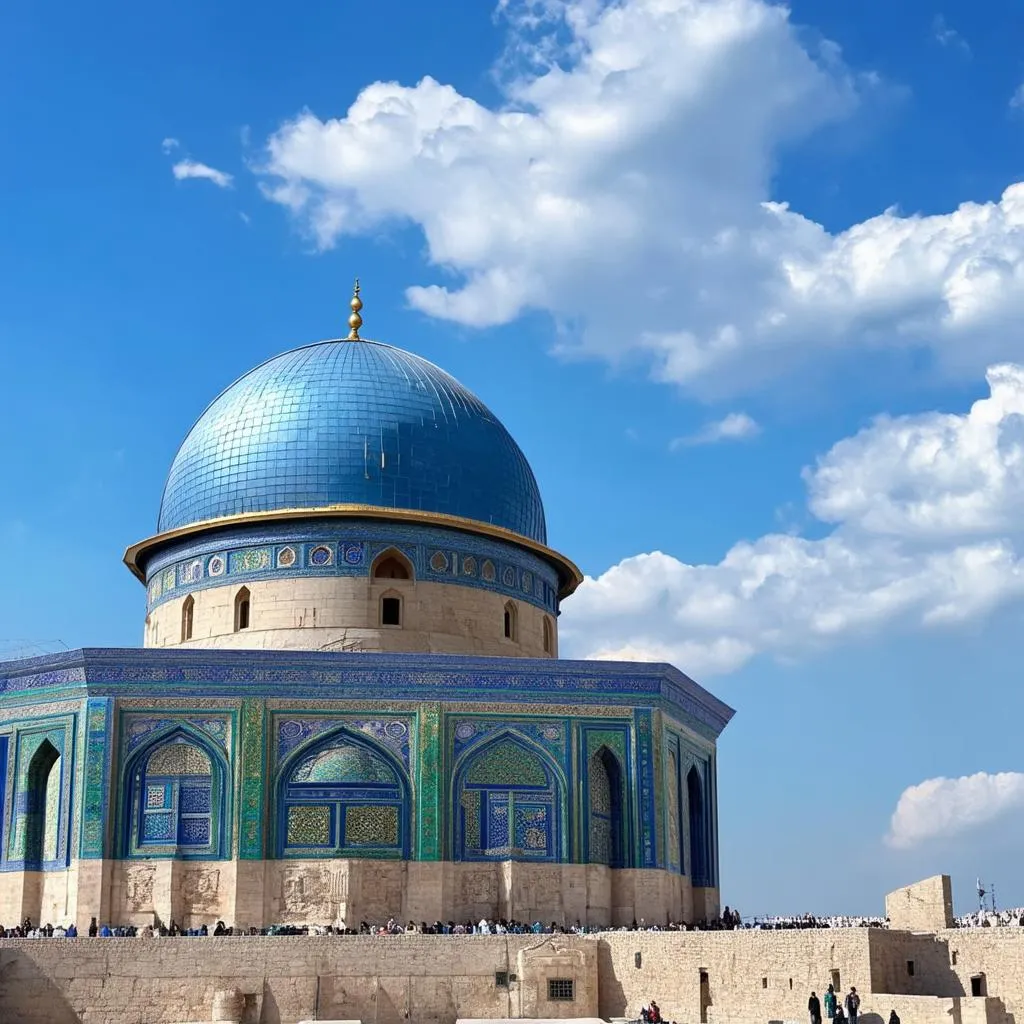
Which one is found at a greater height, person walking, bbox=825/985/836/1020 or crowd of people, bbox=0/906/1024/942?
crowd of people, bbox=0/906/1024/942

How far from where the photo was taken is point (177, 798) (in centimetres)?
2362

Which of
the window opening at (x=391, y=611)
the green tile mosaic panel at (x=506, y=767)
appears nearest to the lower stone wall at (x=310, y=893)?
the green tile mosaic panel at (x=506, y=767)

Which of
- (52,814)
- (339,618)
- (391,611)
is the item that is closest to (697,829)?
(391,611)

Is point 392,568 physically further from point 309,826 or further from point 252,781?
point 309,826

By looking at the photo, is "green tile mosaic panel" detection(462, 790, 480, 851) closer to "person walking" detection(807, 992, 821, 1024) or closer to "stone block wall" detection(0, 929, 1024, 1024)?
"stone block wall" detection(0, 929, 1024, 1024)

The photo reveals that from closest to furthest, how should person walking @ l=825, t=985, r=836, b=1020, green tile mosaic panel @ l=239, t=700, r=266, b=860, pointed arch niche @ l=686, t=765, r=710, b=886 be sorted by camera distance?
person walking @ l=825, t=985, r=836, b=1020
green tile mosaic panel @ l=239, t=700, r=266, b=860
pointed arch niche @ l=686, t=765, r=710, b=886

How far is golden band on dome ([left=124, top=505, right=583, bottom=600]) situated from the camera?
2659 centimetres

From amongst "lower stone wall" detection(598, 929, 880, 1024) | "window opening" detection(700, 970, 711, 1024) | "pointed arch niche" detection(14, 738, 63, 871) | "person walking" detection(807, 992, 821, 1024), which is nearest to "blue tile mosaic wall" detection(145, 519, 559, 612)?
"pointed arch niche" detection(14, 738, 63, 871)

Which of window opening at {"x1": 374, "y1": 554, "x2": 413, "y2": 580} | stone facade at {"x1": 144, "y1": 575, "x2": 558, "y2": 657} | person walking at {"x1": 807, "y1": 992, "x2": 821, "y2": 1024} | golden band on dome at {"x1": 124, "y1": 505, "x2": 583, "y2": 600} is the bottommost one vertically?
person walking at {"x1": 807, "y1": 992, "x2": 821, "y2": 1024}

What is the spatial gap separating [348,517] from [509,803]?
5.37 m

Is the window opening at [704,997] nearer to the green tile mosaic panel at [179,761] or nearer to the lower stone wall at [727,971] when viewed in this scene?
the lower stone wall at [727,971]

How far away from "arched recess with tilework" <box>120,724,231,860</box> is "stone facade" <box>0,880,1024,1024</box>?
2336 millimetres

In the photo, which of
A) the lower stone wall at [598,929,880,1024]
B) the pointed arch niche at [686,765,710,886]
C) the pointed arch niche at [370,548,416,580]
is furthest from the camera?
the pointed arch niche at [686,765,710,886]

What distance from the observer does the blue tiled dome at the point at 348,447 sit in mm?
27078
